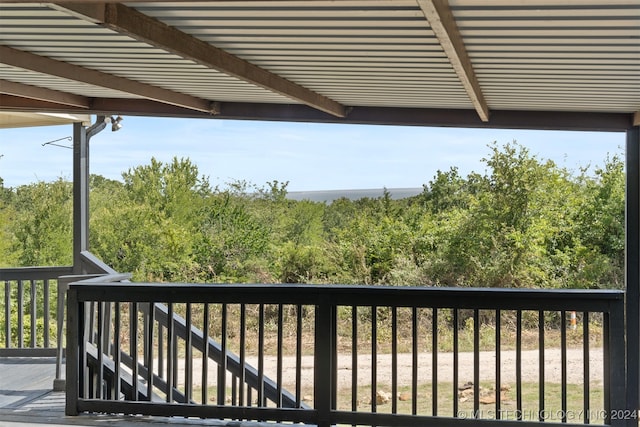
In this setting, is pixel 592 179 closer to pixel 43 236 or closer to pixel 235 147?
pixel 235 147

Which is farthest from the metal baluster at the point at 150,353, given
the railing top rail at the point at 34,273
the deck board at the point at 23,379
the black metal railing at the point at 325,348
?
the railing top rail at the point at 34,273

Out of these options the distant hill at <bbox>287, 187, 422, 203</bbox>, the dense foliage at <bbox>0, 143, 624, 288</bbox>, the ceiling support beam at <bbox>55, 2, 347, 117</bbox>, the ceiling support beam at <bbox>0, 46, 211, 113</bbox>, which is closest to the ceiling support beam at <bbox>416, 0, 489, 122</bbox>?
the ceiling support beam at <bbox>55, 2, 347, 117</bbox>

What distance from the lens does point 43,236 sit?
50.6ft

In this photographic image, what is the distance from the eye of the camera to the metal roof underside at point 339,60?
3.22m

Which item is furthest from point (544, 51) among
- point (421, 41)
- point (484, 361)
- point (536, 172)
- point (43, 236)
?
→ point (43, 236)

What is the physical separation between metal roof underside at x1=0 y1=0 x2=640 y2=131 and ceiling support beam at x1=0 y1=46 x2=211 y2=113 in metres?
0.01

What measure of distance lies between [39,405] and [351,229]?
11.0 meters

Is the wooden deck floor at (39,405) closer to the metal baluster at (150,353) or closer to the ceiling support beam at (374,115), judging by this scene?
the metal baluster at (150,353)

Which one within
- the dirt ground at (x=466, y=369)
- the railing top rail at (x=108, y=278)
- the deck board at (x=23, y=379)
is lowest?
the dirt ground at (x=466, y=369)

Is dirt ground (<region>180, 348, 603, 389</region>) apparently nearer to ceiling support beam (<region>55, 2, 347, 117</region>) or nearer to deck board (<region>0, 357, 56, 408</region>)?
deck board (<region>0, 357, 56, 408</region>)

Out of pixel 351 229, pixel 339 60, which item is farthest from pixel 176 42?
pixel 351 229

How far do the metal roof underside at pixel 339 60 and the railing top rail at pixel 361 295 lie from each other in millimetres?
1294

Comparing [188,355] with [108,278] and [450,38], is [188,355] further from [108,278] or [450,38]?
[450,38]

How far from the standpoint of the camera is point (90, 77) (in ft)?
16.1
